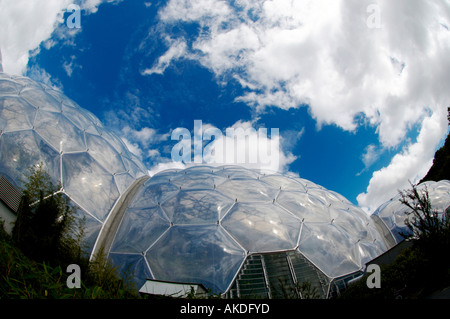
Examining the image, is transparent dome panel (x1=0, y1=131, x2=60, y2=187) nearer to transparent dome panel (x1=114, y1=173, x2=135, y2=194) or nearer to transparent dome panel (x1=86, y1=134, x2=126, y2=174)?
transparent dome panel (x1=86, y1=134, x2=126, y2=174)

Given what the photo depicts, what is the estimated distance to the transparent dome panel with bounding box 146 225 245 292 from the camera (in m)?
6.70

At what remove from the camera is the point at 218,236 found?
732 cm

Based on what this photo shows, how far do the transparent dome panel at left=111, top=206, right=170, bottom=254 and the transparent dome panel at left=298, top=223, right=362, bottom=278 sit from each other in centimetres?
395

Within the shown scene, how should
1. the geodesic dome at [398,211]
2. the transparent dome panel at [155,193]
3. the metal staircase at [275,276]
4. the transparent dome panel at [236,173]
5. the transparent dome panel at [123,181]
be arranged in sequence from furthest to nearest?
the geodesic dome at [398,211], the transparent dome panel at [236,173], the transparent dome panel at [123,181], the transparent dome panel at [155,193], the metal staircase at [275,276]

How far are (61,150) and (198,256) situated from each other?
18.4ft

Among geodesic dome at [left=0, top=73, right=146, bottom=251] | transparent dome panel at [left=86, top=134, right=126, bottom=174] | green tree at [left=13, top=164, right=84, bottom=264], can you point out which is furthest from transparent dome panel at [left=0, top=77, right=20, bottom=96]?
green tree at [left=13, top=164, right=84, bottom=264]

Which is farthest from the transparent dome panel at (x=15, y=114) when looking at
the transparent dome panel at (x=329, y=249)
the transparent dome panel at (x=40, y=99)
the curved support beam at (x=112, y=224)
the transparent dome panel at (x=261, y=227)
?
the transparent dome panel at (x=329, y=249)

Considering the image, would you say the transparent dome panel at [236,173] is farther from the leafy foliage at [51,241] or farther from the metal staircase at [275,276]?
the leafy foliage at [51,241]

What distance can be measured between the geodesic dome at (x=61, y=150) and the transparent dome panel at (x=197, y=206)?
2.24 metres

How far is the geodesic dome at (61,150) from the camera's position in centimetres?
797

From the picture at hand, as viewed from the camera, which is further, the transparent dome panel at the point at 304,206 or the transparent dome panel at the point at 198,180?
the transparent dome panel at the point at 198,180

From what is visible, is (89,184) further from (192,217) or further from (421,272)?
(421,272)

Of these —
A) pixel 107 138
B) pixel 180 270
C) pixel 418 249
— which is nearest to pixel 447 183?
pixel 418 249
